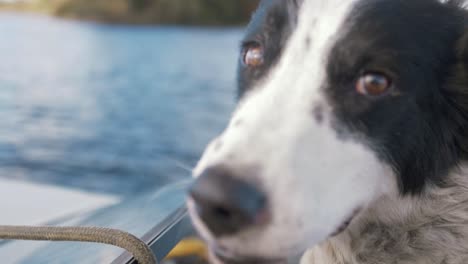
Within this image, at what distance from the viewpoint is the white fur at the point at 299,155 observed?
40.8 inches

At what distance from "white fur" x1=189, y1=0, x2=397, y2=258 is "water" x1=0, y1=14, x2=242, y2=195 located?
0.56m

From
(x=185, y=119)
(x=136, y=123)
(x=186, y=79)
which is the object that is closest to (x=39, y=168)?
(x=136, y=123)

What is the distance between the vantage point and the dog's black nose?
0.99 m

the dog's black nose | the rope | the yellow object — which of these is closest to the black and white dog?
the dog's black nose

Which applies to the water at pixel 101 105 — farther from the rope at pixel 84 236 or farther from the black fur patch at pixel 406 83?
the black fur patch at pixel 406 83

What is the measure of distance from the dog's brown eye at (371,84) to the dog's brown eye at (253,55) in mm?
257

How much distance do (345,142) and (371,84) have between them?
0.51ft

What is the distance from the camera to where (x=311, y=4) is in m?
1.37

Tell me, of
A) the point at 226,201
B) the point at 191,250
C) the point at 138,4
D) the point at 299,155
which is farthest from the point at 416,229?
the point at 138,4

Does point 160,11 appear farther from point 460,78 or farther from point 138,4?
point 460,78

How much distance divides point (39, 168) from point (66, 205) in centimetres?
247

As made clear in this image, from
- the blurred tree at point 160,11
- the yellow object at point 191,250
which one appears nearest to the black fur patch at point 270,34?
the yellow object at point 191,250

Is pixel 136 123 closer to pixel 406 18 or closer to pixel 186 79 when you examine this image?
pixel 186 79

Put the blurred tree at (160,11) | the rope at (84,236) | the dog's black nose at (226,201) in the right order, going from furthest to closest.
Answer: the blurred tree at (160,11)
the rope at (84,236)
the dog's black nose at (226,201)
